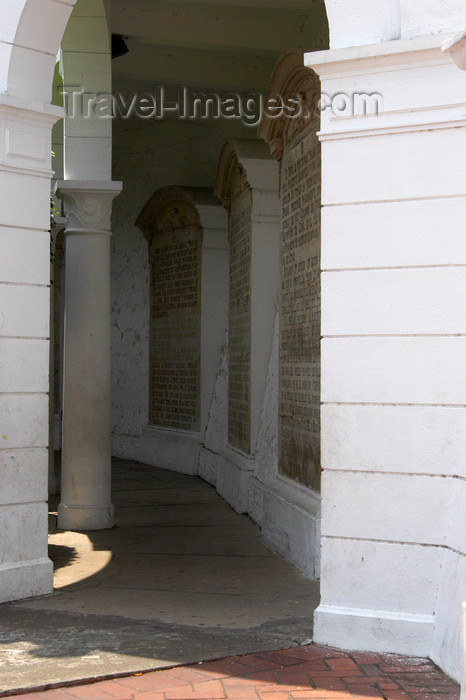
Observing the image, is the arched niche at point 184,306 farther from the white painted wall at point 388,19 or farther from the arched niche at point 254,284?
the white painted wall at point 388,19

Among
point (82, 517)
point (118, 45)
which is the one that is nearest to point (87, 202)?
point (82, 517)

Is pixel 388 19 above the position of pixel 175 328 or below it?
above

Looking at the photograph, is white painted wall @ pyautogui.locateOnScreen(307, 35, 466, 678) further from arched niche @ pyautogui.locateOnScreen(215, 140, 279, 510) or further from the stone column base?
arched niche @ pyautogui.locateOnScreen(215, 140, 279, 510)

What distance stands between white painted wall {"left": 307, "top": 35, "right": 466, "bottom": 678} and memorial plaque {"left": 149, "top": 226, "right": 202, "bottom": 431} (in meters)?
7.45

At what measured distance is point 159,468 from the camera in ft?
41.1

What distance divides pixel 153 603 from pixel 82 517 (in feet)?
8.81

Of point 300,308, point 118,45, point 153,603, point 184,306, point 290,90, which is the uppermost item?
point 118,45

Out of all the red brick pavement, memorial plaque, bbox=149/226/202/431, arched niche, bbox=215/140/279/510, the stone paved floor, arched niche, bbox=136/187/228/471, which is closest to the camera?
the red brick pavement

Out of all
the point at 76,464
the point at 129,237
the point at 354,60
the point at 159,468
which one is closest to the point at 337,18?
the point at 354,60

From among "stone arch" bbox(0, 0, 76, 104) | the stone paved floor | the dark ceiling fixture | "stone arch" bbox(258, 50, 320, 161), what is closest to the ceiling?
the dark ceiling fixture

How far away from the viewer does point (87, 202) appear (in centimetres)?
772

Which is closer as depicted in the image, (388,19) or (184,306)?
(388,19)

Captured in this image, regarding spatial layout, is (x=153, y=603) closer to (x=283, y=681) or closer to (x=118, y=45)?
(x=283, y=681)

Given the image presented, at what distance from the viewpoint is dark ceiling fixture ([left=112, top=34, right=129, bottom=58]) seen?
381 inches
